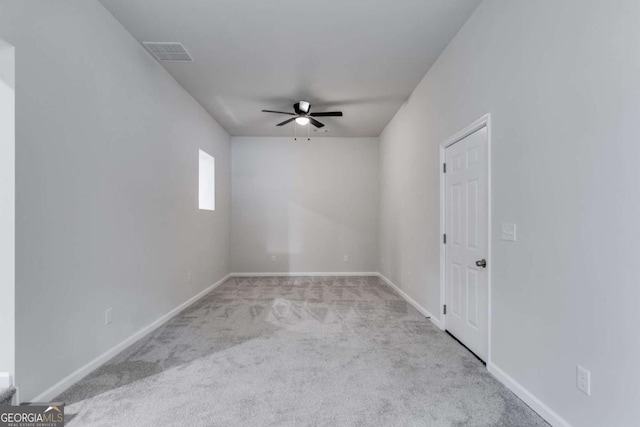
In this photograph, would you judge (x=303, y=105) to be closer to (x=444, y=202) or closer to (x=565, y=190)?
(x=444, y=202)

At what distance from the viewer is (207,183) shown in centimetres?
592

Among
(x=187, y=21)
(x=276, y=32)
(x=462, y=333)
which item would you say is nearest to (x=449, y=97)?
(x=276, y=32)

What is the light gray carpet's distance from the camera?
2.00m

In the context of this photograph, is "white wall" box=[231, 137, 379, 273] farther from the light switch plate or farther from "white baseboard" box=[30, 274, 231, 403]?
the light switch plate

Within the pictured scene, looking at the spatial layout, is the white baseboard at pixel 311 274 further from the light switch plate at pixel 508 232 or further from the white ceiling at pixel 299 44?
the light switch plate at pixel 508 232

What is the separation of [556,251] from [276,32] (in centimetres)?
290

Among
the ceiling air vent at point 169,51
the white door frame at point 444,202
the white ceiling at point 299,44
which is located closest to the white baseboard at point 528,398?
the white door frame at point 444,202

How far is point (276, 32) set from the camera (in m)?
3.17

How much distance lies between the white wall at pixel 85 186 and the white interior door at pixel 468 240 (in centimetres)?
308

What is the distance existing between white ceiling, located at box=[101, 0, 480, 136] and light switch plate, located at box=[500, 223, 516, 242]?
6.11 ft

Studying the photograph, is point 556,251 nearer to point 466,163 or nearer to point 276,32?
point 466,163

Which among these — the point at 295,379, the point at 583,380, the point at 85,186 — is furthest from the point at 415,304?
the point at 85,186

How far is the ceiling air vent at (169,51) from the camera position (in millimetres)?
3365

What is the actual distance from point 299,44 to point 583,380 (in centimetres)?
343
